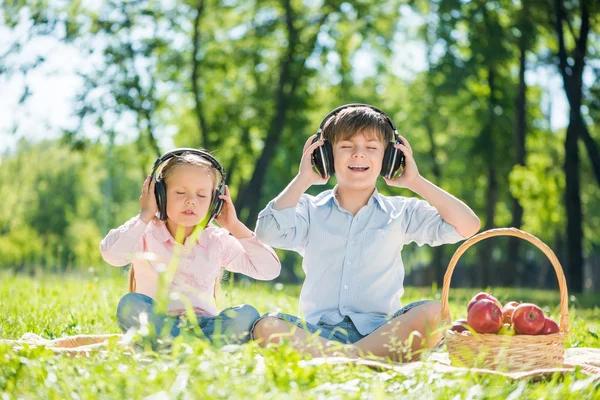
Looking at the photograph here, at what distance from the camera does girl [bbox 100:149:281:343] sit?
13.9 ft

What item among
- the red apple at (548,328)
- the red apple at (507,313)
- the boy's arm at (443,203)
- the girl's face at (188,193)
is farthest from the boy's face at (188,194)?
the red apple at (548,328)

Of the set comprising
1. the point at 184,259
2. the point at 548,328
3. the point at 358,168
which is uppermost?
the point at 358,168

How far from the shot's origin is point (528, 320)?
3672 mm

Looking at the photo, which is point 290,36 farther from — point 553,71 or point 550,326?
point 550,326

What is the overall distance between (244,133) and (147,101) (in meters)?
2.83

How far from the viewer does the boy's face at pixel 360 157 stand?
435 cm

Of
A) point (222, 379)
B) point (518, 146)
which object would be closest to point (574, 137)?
point (518, 146)

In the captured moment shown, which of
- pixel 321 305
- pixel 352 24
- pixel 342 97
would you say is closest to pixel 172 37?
pixel 352 24

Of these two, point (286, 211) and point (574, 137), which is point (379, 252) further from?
point (574, 137)

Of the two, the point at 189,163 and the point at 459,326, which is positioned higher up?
the point at 189,163

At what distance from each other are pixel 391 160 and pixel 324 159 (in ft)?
1.27

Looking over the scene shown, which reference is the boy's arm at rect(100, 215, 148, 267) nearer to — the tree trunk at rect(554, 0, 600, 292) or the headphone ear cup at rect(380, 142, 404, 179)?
the headphone ear cup at rect(380, 142, 404, 179)

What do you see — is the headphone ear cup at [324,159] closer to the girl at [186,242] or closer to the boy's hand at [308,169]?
the boy's hand at [308,169]

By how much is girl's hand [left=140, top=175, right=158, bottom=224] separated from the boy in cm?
63
